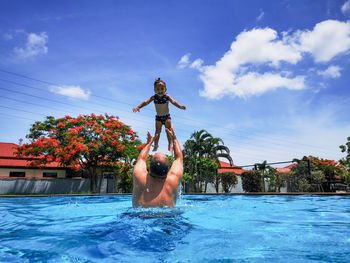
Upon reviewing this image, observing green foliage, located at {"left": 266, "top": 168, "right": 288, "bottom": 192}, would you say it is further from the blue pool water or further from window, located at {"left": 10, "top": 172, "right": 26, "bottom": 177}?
window, located at {"left": 10, "top": 172, "right": 26, "bottom": 177}

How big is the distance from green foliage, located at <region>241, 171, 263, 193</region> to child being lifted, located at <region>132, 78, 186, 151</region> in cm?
1349

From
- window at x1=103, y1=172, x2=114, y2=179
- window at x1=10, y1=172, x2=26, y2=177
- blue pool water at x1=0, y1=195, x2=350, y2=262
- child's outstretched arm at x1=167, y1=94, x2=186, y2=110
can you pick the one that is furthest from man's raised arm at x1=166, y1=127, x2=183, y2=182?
window at x1=10, y1=172, x2=26, y2=177

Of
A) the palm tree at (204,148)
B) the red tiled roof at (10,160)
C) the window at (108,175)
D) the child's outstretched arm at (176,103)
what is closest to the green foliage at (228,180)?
the palm tree at (204,148)

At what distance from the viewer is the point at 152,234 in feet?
11.7

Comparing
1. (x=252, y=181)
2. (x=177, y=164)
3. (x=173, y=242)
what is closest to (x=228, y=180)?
(x=252, y=181)

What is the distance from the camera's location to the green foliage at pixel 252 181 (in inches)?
699

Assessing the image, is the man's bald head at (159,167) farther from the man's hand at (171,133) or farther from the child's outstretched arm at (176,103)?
the child's outstretched arm at (176,103)

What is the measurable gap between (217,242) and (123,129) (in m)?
19.1

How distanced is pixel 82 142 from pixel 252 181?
13.8m

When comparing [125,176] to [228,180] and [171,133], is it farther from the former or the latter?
[171,133]

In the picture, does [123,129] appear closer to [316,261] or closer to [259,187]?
[259,187]

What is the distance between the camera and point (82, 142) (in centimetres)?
1939

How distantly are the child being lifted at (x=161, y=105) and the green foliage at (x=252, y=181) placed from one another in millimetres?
13493

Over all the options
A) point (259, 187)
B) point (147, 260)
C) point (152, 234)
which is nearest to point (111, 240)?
point (152, 234)
